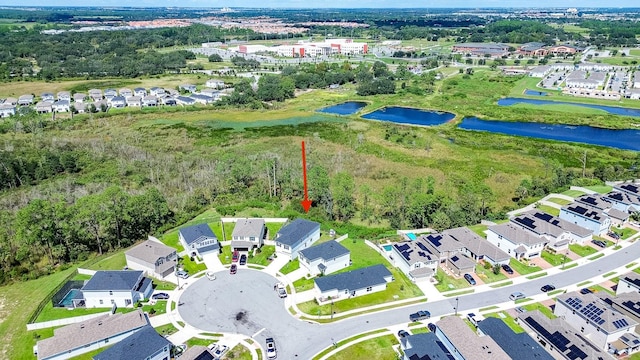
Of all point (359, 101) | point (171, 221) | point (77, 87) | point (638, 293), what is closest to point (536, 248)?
point (638, 293)

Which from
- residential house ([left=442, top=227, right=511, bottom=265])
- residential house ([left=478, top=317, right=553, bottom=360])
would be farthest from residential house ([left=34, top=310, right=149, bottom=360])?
residential house ([left=442, top=227, right=511, bottom=265])

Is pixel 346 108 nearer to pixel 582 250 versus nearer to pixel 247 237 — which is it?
pixel 247 237

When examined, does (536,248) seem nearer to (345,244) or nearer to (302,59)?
(345,244)

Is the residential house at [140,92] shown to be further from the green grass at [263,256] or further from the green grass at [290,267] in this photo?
the green grass at [290,267]

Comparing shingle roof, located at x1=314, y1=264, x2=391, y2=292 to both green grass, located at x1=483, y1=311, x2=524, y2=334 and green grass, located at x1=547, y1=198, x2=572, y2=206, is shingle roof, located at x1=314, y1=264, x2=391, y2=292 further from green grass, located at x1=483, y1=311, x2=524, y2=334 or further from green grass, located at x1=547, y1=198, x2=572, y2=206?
green grass, located at x1=547, y1=198, x2=572, y2=206

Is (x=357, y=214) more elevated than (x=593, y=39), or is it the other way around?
(x=593, y=39)

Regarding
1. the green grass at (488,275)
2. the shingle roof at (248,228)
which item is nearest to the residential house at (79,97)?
the shingle roof at (248,228)
